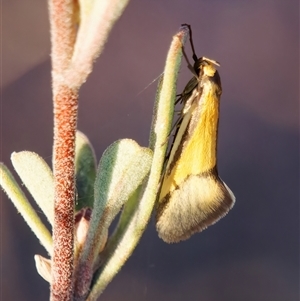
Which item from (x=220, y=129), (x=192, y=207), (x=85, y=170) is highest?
(x=85, y=170)

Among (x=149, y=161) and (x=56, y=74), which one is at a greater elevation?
(x=56, y=74)

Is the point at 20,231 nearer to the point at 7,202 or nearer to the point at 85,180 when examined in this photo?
the point at 7,202

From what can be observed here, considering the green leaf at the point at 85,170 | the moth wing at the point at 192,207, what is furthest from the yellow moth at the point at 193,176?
the green leaf at the point at 85,170

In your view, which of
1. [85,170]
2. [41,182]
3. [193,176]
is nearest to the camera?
[41,182]

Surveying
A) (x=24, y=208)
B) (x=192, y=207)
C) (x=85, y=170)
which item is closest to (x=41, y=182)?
(x=24, y=208)

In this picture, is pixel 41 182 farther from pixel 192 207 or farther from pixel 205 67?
pixel 205 67

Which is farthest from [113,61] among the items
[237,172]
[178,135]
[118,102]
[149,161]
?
[149,161]
